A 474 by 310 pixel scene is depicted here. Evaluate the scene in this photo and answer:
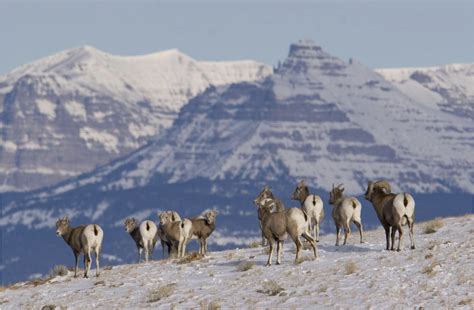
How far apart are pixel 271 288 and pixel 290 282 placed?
Answer: 1.18 m

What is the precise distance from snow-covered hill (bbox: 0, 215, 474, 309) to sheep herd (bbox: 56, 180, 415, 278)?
833 mm

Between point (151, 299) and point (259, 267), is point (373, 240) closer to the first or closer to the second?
point (259, 267)

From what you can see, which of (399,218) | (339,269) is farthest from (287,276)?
(399,218)

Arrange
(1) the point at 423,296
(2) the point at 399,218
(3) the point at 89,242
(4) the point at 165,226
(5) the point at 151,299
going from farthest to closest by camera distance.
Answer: (4) the point at 165,226, (3) the point at 89,242, (2) the point at 399,218, (5) the point at 151,299, (1) the point at 423,296

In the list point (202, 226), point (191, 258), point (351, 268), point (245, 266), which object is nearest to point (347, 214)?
point (191, 258)

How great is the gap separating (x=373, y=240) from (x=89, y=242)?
401 inches

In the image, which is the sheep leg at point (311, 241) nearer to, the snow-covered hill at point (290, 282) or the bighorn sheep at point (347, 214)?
the snow-covered hill at point (290, 282)

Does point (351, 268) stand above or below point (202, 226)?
below

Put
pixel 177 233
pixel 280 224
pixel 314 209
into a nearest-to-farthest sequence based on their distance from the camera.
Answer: pixel 280 224 < pixel 314 209 < pixel 177 233

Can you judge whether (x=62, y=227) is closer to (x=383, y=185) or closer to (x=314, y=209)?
(x=314, y=209)

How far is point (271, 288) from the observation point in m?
43.0

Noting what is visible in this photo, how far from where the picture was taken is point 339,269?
4503cm

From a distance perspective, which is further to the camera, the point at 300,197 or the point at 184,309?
the point at 300,197

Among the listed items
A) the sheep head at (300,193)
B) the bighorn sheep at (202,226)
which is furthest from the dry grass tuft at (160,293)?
the sheep head at (300,193)
